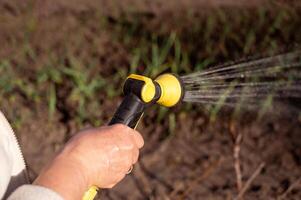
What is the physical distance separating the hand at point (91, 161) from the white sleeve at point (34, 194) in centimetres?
2

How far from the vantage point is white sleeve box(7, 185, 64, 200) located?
1.09 metres

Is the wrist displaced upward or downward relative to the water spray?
downward

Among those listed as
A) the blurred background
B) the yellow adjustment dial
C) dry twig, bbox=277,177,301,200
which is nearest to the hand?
the yellow adjustment dial

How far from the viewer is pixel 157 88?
1.27 m

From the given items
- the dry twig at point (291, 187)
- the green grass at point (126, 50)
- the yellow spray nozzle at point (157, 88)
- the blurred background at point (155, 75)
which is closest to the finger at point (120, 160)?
the yellow spray nozzle at point (157, 88)

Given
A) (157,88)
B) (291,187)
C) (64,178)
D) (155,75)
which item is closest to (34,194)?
(64,178)

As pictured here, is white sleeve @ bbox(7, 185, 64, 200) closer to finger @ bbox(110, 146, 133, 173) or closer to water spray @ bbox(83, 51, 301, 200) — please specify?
finger @ bbox(110, 146, 133, 173)

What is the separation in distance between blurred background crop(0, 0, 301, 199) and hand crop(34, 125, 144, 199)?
0.70m

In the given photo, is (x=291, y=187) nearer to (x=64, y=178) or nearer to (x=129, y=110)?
(x=129, y=110)

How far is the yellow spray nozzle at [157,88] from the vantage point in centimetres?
123

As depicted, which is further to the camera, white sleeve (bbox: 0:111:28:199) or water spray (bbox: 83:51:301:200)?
water spray (bbox: 83:51:301:200)

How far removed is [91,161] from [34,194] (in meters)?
0.14

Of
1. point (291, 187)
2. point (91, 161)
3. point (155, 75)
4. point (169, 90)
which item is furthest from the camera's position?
point (155, 75)

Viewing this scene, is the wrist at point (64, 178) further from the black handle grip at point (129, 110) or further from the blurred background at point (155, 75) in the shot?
the blurred background at point (155, 75)
